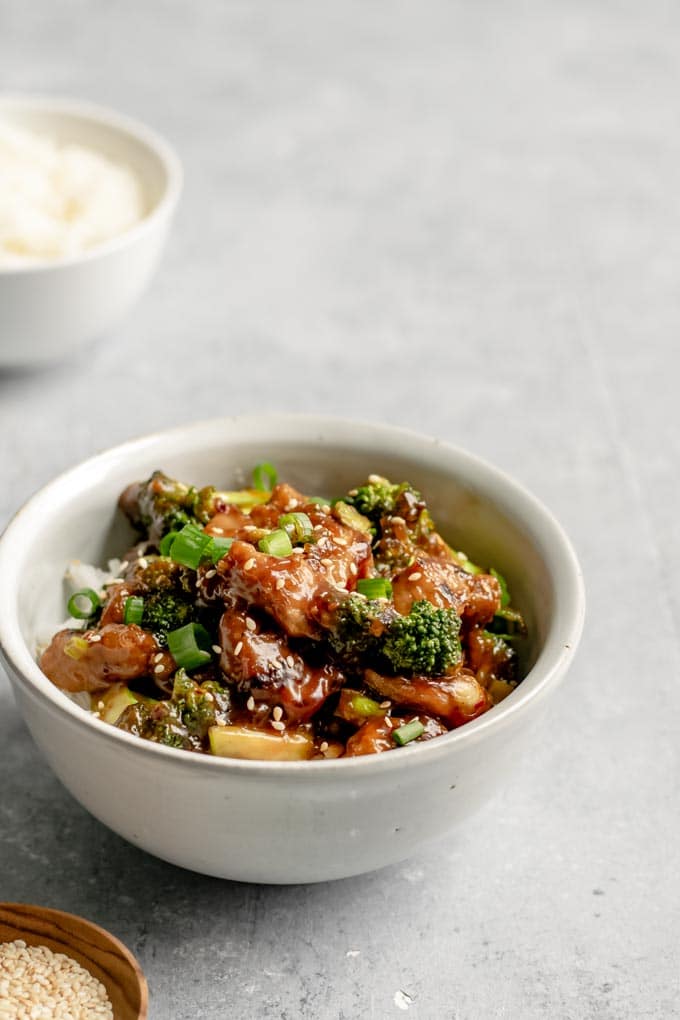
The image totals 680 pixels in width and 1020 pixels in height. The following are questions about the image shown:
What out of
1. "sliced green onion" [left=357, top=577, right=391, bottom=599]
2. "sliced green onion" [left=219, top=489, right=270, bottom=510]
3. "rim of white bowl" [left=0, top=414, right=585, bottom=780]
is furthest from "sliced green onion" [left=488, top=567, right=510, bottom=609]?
"sliced green onion" [left=219, top=489, right=270, bottom=510]

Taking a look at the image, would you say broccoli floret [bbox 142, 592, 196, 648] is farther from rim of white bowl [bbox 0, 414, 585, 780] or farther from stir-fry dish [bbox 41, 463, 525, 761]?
rim of white bowl [bbox 0, 414, 585, 780]

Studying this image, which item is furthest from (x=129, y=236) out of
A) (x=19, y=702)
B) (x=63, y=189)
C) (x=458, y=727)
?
(x=458, y=727)

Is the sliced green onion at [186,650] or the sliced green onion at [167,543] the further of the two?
the sliced green onion at [167,543]

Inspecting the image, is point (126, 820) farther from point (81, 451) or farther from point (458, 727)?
point (81, 451)

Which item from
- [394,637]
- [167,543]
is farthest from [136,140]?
[394,637]

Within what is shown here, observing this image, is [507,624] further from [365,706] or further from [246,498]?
[246,498]

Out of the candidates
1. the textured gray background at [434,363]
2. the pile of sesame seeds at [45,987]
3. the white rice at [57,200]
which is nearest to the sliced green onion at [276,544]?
the textured gray background at [434,363]

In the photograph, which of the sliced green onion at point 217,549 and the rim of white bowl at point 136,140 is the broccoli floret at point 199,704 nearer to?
the sliced green onion at point 217,549
